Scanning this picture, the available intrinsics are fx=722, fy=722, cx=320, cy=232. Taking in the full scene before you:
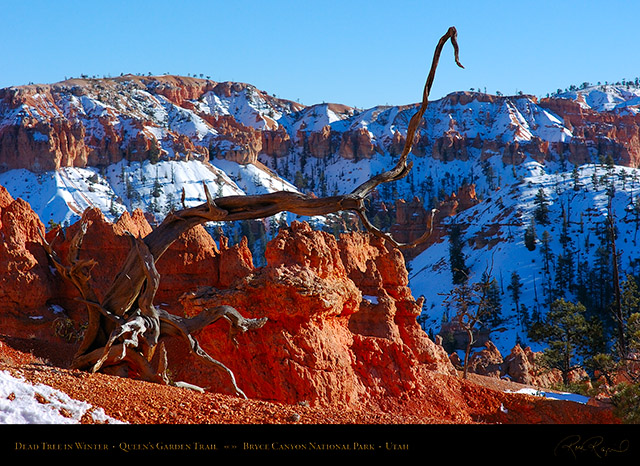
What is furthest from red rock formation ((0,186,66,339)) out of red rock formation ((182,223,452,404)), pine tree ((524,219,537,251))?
pine tree ((524,219,537,251))

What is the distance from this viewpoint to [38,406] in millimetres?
6066

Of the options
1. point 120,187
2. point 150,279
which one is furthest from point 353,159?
point 150,279

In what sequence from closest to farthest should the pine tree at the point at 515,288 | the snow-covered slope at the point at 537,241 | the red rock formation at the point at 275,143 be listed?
the pine tree at the point at 515,288 → the snow-covered slope at the point at 537,241 → the red rock formation at the point at 275,143

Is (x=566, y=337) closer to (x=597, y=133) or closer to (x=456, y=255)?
(x=456, y=255)

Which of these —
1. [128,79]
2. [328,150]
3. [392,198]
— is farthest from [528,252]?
[128,79]

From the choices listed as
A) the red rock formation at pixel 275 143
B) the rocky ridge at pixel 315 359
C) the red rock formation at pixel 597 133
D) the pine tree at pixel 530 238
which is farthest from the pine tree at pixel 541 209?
the red rock formation at pixel 275 143

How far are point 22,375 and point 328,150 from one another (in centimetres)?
16392

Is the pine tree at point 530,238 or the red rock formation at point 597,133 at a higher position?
the red rock formation at point 597,133

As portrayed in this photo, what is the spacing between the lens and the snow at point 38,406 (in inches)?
232

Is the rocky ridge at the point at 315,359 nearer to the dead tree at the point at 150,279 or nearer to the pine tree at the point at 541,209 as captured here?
the dead tree at the point at 150,279

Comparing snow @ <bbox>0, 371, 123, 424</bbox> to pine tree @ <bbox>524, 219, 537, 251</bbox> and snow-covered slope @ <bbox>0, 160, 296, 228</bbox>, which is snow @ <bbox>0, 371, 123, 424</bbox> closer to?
pine tree @ <bbox>524, 219, 537, 251</bbox>
